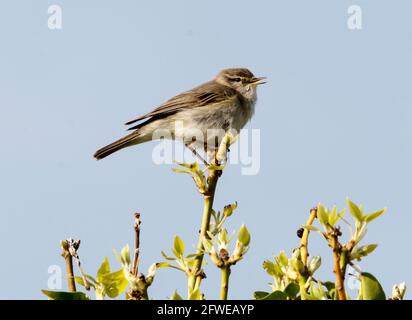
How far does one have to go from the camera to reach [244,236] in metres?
2.21

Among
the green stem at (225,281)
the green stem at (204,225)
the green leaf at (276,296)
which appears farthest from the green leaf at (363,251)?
the green stem at (204,225)

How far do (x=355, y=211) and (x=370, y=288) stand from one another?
0.27 metres

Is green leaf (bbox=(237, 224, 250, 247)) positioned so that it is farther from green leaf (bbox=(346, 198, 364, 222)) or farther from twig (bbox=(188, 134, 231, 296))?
green leaf (bbox=(346, 198, 364, 222))

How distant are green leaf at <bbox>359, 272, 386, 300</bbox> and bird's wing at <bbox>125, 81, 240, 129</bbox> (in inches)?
280

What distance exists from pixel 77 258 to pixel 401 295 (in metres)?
1.17

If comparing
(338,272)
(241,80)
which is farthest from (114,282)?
(241,80)

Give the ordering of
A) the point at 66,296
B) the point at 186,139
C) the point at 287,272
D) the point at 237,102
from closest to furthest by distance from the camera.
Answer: the point at 66,296, the point at 287,272, the point at 186,139, the point at 237,102

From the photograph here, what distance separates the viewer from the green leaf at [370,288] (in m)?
2.12

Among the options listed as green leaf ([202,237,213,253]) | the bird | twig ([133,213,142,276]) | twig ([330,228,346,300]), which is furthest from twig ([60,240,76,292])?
the bird

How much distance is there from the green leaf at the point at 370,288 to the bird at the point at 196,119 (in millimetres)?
6410
